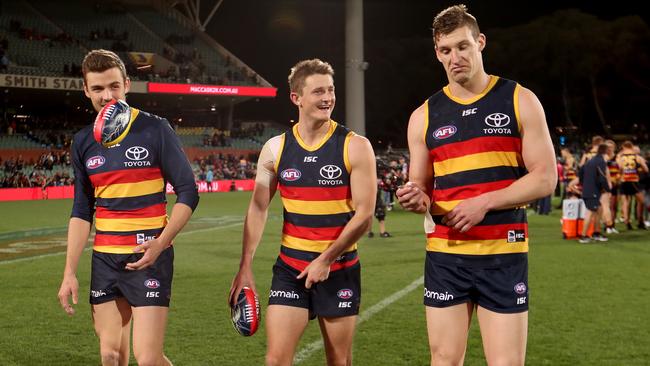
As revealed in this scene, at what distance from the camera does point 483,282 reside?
3.50 m

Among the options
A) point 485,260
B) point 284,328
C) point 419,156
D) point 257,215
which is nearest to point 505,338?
point 485,260

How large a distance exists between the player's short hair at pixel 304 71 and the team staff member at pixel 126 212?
0.81 metres

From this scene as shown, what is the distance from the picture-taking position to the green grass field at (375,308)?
6.25 metres

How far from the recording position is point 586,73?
58969 millimetres

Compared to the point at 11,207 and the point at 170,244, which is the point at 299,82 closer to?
the point at 170,244

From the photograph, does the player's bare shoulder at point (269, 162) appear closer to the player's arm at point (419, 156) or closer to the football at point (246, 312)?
the football at point (246, 312)

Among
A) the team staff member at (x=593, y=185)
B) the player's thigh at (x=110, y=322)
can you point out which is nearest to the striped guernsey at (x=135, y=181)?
the player's thigh at (x=110, y=322)

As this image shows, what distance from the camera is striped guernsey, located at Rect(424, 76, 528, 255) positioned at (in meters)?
3.50

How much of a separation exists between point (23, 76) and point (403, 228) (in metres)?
31.3

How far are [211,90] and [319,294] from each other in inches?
1790

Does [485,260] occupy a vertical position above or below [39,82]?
below

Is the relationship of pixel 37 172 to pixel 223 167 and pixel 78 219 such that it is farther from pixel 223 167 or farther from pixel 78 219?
pixel 78 219

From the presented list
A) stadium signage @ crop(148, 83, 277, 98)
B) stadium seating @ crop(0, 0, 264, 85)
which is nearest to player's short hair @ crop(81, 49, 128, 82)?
stadium seating @ crop(0, 0, 264, 85)

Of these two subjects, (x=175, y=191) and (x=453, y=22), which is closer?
(x=453, y=22)
